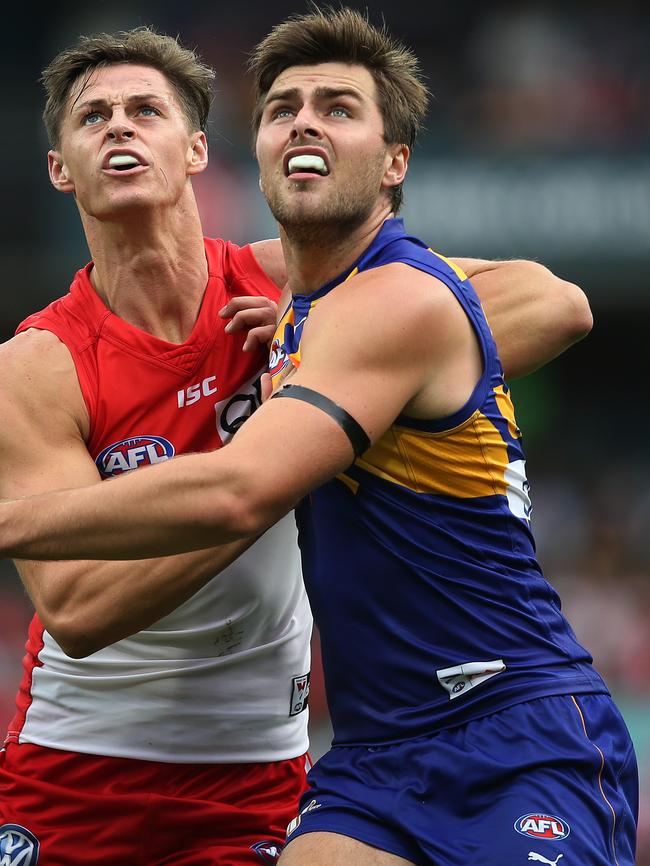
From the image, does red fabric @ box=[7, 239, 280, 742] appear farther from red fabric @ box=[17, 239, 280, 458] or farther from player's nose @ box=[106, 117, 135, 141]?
player's nose @ box=[106, 117, 135, 141]

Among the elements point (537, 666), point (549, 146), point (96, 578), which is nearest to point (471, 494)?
point (537, 666)

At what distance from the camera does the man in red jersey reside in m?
4.26

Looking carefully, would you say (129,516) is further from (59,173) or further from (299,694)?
(59,173)

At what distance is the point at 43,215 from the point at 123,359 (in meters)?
10.4

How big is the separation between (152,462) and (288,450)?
1173 mm

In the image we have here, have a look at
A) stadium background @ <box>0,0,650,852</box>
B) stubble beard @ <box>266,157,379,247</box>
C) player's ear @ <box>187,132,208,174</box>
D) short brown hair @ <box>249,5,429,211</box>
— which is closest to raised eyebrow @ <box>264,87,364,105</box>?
→ short brown hair @ <box>249,5,429,211</box>

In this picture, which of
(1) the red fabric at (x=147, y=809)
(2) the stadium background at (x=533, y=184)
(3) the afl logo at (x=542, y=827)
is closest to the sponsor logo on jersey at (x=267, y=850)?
(1) the red fabric at (x=147, y=809)

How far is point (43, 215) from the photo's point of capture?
14242 mm

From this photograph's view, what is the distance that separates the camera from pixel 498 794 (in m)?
3.46

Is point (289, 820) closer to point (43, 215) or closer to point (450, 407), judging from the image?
point (450, 407)

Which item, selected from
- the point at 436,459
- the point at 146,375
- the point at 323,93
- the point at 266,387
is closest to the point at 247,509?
the point at 436,459

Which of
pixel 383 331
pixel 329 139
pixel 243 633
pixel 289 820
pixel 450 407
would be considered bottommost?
pixel 289 820

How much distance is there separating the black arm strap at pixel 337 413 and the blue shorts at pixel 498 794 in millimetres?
833

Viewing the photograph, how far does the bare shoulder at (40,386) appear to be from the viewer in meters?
4.14
